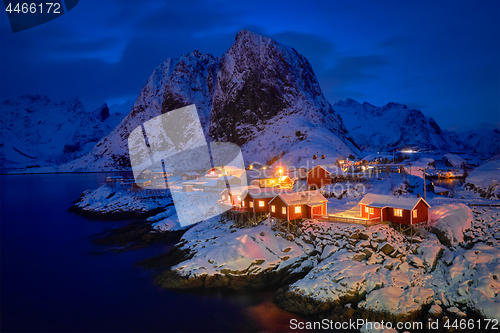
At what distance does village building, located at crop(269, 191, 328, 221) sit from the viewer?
3070 centimetres

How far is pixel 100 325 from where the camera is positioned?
19.4m

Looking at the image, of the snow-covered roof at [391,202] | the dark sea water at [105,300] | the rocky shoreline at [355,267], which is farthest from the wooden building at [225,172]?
the snow-covered roof at [391,202]

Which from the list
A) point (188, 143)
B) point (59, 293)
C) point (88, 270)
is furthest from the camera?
point (188, 143)

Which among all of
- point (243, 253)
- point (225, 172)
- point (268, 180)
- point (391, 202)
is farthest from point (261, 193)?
point (225, 172)

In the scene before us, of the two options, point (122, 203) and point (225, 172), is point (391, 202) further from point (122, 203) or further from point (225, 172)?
point (122, 203)

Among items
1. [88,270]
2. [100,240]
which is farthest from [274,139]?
[88,270]

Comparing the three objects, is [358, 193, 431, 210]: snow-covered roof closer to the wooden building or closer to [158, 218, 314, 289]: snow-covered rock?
[158, 218, 314, 289]: snow-covered rock

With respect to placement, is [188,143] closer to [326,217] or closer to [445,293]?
[326,217]

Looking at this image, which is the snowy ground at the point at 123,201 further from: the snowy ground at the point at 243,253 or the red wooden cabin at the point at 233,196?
the snowy ground at the point at 243,253

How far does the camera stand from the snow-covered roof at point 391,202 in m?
26.8

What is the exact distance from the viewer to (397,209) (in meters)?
27.3

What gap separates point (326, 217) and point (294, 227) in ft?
11.6

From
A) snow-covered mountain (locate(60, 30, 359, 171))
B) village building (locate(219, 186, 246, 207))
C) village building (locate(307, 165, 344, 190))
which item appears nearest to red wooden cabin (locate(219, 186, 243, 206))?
village building (locate(219, 186, 246, 207))

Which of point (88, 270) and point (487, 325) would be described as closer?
point (487, 325)
